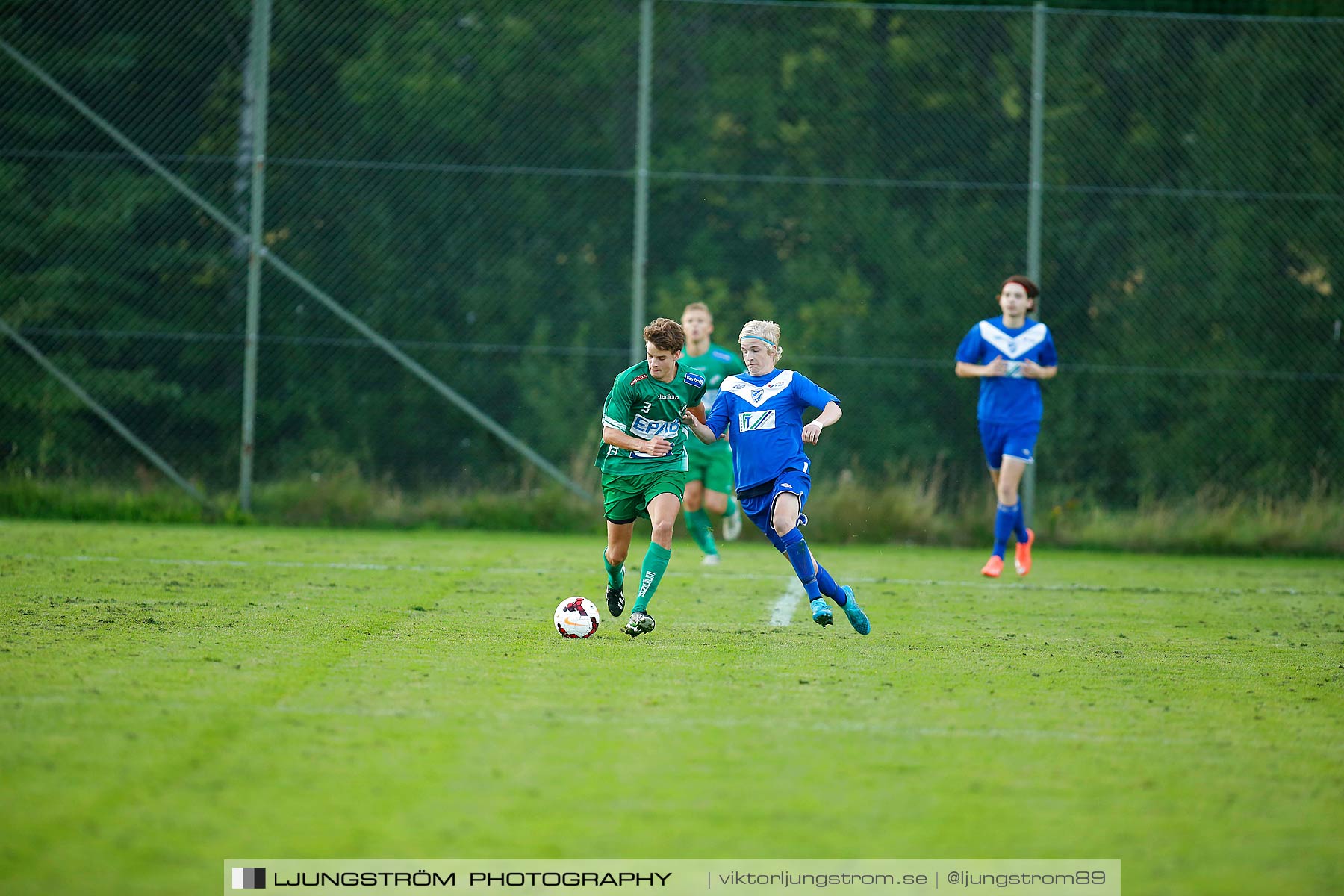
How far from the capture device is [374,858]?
318 centimetres

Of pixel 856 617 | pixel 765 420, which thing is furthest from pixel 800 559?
pixel 765 420

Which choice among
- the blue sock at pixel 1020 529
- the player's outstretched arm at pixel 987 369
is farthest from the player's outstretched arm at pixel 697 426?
the blue sock at pixel 1020 529

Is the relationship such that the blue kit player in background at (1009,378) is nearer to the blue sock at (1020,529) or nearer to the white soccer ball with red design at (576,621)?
the blue sock at (1020,529)

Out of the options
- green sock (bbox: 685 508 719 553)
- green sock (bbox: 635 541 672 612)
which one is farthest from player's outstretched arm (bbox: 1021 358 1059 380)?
green sock (bbox: 635 541 672 612)

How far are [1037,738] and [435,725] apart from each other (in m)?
2.02

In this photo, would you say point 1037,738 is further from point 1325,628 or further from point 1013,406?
point 1013,406

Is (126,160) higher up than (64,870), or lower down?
higher up

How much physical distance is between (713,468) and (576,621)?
4.05 metres

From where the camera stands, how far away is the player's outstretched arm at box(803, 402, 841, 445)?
640 centimetres

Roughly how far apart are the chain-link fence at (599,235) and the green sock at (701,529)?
2.72 m

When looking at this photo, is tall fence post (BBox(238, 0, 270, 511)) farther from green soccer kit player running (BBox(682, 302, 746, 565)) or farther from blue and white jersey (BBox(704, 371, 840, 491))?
blue and white jersey (BBox(704, 371, 840, 491))

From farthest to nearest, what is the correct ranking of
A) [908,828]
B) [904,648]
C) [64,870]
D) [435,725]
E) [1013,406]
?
[1013,406], [904,648], [435,725], [908,828], [64,870]

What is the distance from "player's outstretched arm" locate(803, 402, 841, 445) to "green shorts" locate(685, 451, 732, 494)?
338cm

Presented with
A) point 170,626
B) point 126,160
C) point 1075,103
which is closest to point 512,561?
point 170,626
